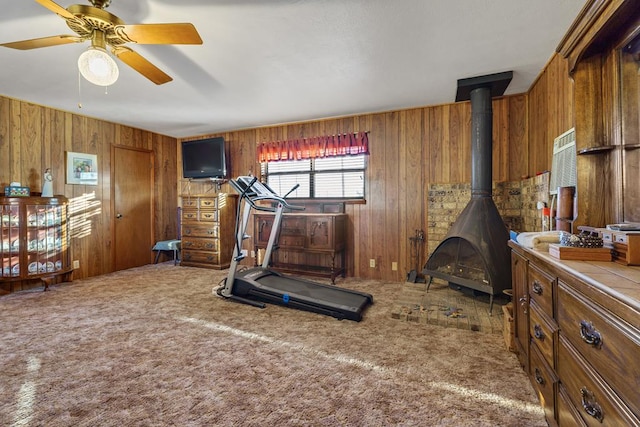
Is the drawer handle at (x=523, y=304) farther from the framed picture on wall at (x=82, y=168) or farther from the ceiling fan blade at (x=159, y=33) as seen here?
the framed picture on wall at (x=82, y=168)

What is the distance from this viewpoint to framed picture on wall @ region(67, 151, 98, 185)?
4.26 metres

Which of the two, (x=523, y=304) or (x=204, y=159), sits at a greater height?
(x=204, y=159)

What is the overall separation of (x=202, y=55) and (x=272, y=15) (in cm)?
90

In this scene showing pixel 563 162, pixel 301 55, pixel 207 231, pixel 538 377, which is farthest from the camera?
pixel 207 231

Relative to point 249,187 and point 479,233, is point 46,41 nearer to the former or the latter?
point 249,187

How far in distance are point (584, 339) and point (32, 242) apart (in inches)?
205

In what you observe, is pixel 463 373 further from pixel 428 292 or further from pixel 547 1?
pixel 547 1

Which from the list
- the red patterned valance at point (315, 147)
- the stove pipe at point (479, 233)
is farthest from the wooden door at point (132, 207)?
the stove pipe at point (479, 233)

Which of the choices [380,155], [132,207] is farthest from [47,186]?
[380,155]

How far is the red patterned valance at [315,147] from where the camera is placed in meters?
4.34

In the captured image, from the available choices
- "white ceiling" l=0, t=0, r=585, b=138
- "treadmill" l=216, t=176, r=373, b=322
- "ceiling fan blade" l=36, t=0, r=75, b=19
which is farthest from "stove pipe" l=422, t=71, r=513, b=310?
"ceiling fan blade" l=36, t=0, r=75, b=19

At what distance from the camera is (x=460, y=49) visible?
2.55 m

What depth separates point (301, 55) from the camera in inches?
104

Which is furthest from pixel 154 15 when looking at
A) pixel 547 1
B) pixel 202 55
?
pixel 547 1
